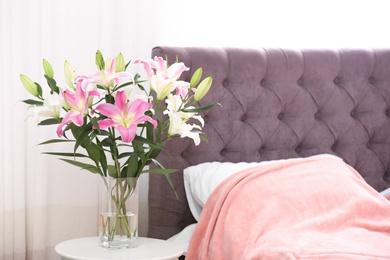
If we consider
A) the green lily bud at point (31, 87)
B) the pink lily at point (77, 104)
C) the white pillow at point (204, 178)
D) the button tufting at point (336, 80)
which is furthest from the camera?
the button tufting at point (336, 80)

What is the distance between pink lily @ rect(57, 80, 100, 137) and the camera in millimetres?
2248

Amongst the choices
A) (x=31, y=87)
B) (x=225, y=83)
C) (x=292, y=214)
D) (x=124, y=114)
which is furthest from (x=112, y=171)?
(x=225, y=83)

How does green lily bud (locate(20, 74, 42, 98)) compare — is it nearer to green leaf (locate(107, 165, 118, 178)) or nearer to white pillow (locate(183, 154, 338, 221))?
green leaf (locate(107, 165, 118, 178))

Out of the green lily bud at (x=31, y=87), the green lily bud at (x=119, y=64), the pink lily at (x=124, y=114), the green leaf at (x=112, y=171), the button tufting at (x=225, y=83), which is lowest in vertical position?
the green leaf at (x=112, y=171)

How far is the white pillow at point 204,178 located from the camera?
2.73 meters

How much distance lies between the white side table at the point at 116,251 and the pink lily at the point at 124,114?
365mm

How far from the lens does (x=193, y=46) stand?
306cm

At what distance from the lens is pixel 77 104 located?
7.47ft

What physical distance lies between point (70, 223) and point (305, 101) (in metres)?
1.08

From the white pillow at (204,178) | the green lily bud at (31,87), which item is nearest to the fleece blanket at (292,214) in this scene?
the white pillow at (204,178)

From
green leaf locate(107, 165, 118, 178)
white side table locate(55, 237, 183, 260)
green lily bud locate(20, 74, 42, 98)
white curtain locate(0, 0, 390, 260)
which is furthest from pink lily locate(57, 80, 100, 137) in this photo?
white curtain locate(0, 0, 390, 260)

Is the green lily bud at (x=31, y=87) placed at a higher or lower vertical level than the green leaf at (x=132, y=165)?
higher

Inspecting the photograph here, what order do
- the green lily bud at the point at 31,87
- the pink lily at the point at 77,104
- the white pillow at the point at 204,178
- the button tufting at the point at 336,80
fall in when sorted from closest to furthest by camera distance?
the pink lily at the point at 77,104, the green lily bud at the point at 31,87, the white pillow at the point at 204,178, the button tufting at the point at 336,80

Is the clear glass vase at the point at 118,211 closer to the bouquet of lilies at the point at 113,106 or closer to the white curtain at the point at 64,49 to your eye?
the bouquet of lilies at the point at 113,106
